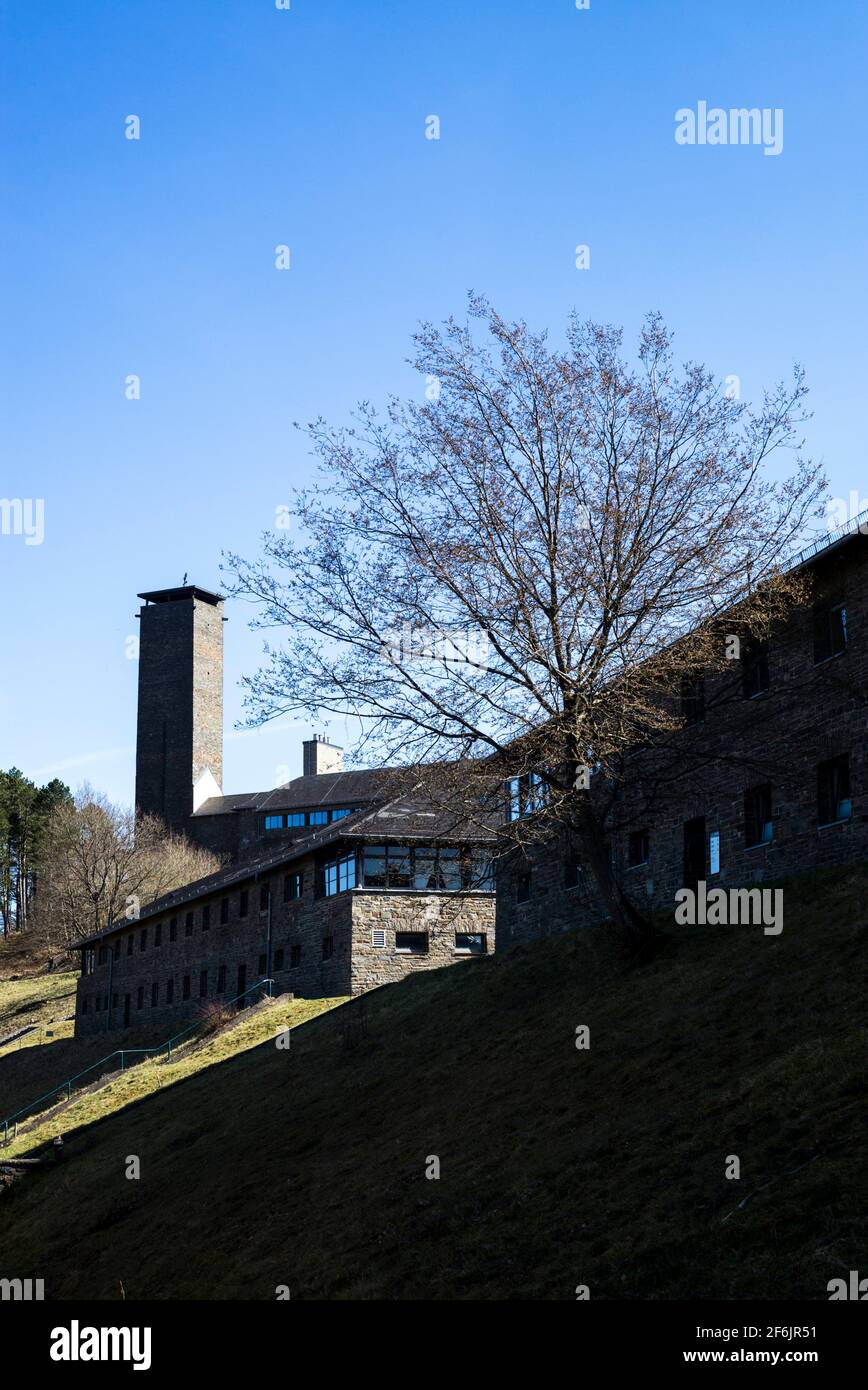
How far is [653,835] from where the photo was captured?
30312mm

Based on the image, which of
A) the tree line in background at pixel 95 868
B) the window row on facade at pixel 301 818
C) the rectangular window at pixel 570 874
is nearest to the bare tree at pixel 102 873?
the tree line in background at pixel 95 868

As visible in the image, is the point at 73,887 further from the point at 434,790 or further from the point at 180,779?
the point at 434,790

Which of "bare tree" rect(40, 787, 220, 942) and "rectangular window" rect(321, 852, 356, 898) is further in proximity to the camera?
"bare tree" rect(40, 787, 220, 942)

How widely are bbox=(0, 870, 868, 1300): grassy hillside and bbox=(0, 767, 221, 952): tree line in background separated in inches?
1866

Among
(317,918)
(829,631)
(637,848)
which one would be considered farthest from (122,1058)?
(829,631)

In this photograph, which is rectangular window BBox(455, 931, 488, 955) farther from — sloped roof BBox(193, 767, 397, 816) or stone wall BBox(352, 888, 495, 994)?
sloped roof BBox(193, 767, 397, 816)

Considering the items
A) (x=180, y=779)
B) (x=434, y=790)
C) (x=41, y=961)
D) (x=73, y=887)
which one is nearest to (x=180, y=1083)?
(x=434, y=790)

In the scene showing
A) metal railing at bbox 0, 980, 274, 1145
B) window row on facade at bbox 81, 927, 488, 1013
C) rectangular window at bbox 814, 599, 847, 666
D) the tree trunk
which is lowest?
metal railing at bbox 0, 980, 274, 1145

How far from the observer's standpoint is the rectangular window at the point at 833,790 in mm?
24859

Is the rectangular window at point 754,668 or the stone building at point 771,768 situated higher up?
the rectangular window at point 754,668

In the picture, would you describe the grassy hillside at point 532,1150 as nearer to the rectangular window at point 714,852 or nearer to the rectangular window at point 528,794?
the rectangular window at point 714,852

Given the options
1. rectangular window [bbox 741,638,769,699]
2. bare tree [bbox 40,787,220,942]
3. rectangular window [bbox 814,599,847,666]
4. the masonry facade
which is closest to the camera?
rectangular window [bbox 814,599,847,666]

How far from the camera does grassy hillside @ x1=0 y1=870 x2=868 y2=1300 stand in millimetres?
12836

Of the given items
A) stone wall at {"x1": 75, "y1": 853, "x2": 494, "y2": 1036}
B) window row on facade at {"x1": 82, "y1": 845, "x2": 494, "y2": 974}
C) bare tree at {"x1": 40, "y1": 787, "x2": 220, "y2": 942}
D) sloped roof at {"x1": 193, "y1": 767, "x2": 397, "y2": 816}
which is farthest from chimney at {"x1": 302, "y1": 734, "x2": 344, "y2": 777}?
window row on facade at {"x1": 82, "y1": 845, "x2": 494, "y2": 974}
